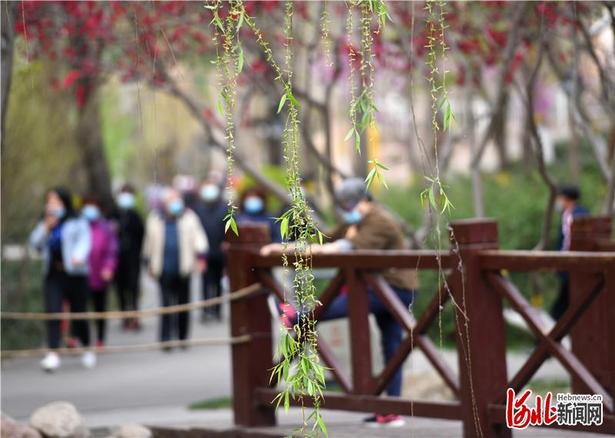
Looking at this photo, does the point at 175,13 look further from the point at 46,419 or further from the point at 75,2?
the point at 46,419

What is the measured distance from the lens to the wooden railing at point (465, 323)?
21.4ft

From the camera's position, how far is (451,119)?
4832mm

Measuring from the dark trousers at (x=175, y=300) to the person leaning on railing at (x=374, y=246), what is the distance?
605cm

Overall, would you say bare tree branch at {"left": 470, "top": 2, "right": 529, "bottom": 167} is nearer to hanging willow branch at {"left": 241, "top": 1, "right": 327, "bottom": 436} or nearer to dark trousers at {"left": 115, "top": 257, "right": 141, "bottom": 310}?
hanging willow branch at {"left": 241, "top": 1, "right": 327, "bottom": 436}

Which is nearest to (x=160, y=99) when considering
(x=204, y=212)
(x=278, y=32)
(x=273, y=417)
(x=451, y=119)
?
(x=204, y=212)

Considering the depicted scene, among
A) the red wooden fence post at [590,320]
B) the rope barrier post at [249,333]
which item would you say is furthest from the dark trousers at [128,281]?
the red wooden fence post at [590,320]

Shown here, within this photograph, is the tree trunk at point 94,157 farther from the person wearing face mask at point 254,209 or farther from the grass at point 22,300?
the person wearing face mask at point 254,209

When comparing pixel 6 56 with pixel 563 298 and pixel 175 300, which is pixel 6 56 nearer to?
pixel 563 298

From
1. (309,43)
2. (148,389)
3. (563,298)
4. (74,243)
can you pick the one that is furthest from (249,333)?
(309,43)

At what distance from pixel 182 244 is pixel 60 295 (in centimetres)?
197

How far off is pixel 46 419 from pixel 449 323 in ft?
22.8

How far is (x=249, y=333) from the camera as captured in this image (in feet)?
27.5

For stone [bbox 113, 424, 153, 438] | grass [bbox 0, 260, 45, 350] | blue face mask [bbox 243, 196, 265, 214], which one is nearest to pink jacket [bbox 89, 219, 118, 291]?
grass [bbox 0, 260, 45, 350]

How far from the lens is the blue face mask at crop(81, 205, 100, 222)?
→ 15.2m
